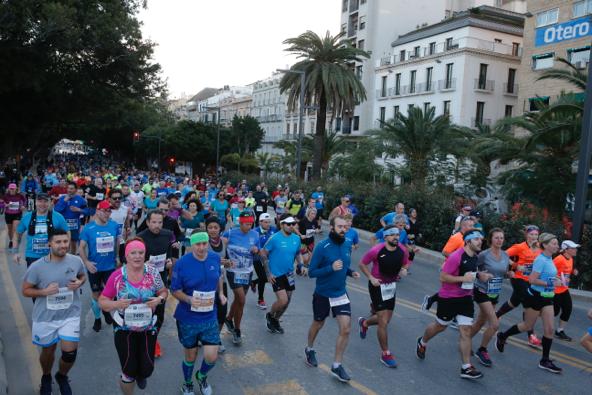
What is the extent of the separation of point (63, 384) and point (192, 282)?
1.57 m

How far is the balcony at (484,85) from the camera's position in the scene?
41562mm

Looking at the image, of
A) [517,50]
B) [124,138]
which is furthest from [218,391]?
[124,138]

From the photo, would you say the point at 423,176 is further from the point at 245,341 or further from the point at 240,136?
the point at 240,136

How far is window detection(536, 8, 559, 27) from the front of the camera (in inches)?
1254

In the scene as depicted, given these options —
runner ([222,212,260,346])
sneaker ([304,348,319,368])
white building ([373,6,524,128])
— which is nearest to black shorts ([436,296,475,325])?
sneaker ([304,348,319,368])

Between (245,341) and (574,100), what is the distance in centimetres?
1282

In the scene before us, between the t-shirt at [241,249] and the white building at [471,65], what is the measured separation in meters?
36.5

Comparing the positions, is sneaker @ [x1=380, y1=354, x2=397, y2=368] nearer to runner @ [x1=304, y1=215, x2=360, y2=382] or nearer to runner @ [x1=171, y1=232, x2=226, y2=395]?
runner @ [x1=304, y1=215, x2=360, y2=382]

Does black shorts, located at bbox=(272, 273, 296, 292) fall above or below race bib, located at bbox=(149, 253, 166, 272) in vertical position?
below

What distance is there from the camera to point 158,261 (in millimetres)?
6355

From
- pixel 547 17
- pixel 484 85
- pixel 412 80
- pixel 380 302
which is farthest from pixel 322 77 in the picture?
pixel 380 302

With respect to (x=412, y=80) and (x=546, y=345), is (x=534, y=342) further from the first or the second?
(x=412, y=80)

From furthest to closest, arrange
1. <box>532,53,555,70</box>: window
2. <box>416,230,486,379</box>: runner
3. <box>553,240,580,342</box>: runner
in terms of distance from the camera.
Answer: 1. <box>532,53,555,70</box>: window
2. <box>553,240,580,342</box>: runner
3. <box>416,230,486,379</box>: runner

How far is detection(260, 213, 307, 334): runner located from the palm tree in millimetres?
23341
